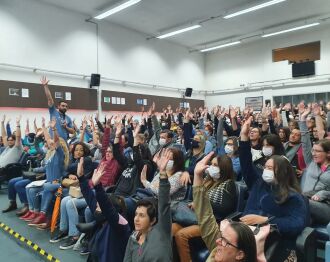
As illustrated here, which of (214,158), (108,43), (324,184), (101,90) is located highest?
(108,43)

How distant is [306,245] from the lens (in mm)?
1889

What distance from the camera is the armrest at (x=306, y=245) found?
1.87 m

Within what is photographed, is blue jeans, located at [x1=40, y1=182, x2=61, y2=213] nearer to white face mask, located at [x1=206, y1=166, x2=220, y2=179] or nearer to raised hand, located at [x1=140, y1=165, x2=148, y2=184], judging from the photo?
raised hand, located at [x1=140, y1=165, x2=148, y2=184]

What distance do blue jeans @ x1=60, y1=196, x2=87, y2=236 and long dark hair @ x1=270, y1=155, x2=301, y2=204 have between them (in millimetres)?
2196

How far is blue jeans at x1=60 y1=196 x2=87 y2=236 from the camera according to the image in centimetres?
331

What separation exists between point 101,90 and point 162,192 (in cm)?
938

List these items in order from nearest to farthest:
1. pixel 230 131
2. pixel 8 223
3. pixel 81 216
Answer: pixel 81 216, pixel 8 223, pixel 230 131

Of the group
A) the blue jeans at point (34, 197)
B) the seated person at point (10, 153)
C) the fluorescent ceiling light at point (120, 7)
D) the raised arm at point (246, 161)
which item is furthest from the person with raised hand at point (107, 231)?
the fluorescent ceiling light at point (120, 7)

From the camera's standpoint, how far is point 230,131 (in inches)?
184

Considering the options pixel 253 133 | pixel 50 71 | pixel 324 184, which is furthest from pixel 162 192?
pixel 50 71

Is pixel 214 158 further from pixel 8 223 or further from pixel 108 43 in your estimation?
pixel 108 43

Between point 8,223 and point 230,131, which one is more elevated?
point 230,131

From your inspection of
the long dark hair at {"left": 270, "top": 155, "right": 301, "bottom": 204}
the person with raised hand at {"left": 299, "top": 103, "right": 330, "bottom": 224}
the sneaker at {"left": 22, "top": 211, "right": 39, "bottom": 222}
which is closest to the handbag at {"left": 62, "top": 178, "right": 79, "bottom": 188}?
the sneaker at {"left": 22, "top": 211, "right": 39, "bottom": 222}

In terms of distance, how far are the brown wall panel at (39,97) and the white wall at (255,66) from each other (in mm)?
7082
